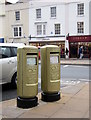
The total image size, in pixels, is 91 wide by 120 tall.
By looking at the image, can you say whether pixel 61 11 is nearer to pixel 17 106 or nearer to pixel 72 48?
pixel 72 48


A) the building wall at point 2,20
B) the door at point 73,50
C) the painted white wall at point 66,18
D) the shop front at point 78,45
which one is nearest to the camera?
the painted white wall at point 66,18

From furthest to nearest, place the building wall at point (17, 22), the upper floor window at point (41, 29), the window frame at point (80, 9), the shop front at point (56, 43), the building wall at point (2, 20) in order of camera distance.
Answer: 1. the building wall at point (2, 20)
2. the building wall at point (17, 22)
3. the upper floor window at point (41, 29)
4. the shop front at point (56, 43)
5. the window frame at point (80, 9)

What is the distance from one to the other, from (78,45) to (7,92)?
25101 millimetres

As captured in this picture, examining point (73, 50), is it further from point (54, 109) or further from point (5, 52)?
point (54, 109)

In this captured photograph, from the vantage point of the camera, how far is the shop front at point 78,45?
102 ft

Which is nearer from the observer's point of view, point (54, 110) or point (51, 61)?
point (54, 110)

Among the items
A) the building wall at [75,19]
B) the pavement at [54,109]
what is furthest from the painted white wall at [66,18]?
the pavement at [54,109]

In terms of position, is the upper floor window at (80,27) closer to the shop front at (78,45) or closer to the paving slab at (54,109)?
the shop front at (78,45)

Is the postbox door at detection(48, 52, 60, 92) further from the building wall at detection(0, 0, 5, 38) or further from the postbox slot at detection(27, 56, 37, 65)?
the building wall at detection(0, 0, 5, 38)

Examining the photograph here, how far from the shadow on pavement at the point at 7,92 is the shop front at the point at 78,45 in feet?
76.5

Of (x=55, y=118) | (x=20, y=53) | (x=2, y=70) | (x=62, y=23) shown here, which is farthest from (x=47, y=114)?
(x=62, y=23)

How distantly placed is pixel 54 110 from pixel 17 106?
101 centimetres

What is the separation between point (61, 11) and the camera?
31891 mm

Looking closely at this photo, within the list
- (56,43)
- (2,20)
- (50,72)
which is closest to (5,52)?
(50,72)
